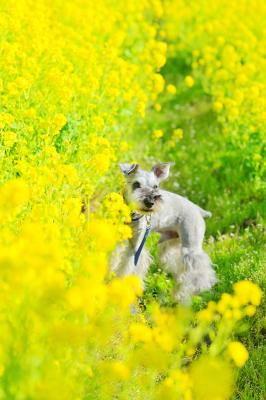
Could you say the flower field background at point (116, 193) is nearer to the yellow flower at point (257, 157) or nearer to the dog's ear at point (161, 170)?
the yellow flower at point (257, 157)

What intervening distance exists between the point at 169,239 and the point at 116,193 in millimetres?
1547

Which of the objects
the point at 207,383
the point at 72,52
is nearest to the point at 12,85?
the point at 72,52

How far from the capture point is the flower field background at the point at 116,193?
2639 millimetres

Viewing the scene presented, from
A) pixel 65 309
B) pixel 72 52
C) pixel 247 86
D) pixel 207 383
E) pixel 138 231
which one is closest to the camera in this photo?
pixel 207 383

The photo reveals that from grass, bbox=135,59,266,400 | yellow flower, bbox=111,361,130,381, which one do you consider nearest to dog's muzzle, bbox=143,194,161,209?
grass, bbox=135,59,266,400

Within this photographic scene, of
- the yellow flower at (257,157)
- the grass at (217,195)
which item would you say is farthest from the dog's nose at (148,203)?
the yellow flower at (257,157)

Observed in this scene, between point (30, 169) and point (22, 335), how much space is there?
1.76 meters

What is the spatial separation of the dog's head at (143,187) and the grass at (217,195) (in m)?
0.74

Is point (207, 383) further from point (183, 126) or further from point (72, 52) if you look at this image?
point (183, 126)

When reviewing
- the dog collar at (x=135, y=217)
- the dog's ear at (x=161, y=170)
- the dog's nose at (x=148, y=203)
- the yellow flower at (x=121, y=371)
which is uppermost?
the yellow flower at (x=121, y=371)

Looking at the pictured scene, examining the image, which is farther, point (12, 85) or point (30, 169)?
point (12, 85)

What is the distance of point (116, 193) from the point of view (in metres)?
4.26

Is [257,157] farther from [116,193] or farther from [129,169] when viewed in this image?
[116,193]

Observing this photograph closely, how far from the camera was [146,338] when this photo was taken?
279 cm
